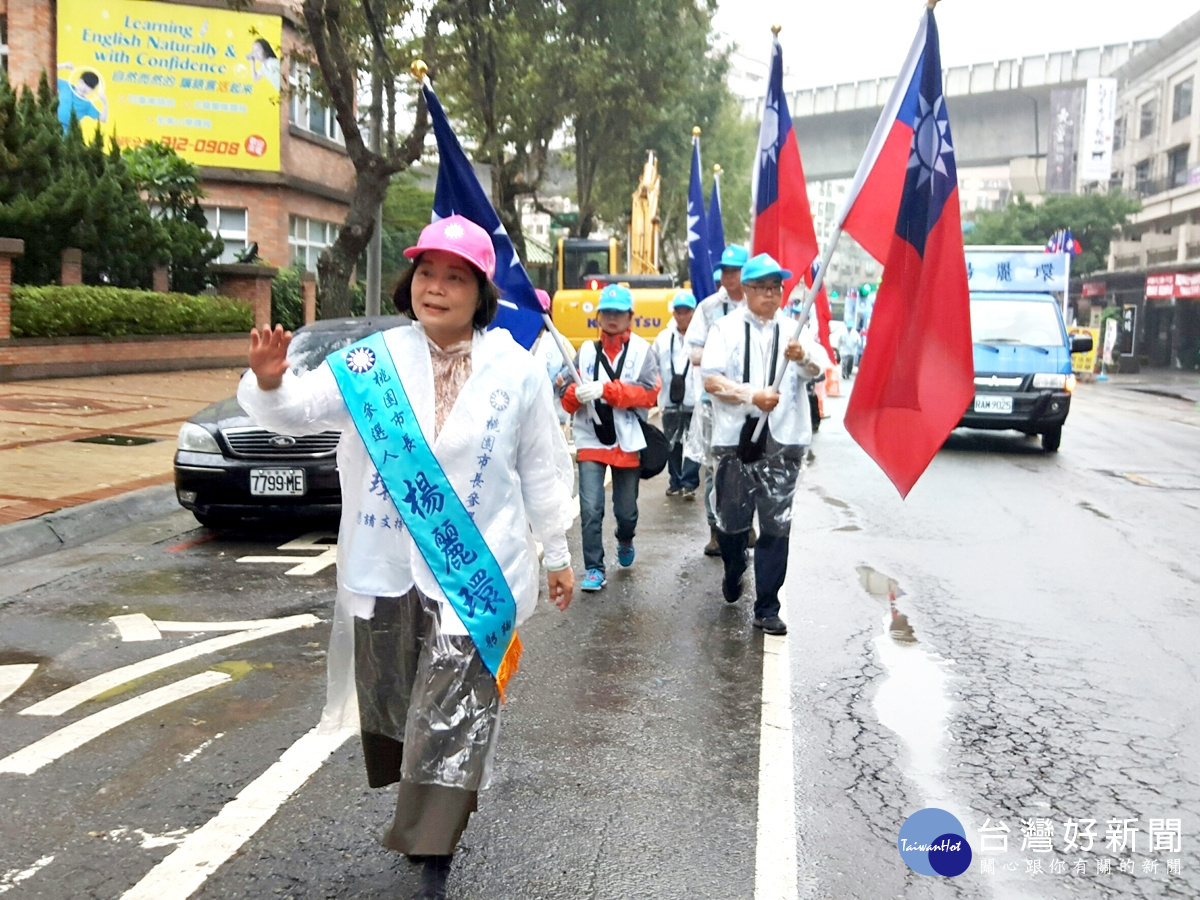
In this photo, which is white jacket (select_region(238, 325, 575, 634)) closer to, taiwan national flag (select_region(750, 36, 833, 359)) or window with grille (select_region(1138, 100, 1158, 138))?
taiwan national flag (select_region(750, 36, 833, 359))

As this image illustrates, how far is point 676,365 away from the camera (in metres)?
9.94

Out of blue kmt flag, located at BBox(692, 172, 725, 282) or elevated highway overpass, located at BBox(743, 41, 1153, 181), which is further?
elevated highway overpass, located at BBox(743, 41, 1153, 181)

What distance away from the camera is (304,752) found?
435 cm

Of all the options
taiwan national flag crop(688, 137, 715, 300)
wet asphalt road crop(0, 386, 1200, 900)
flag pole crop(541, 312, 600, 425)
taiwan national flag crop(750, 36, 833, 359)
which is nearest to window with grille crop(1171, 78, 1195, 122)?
taiwan national flag crop(688, 137, 715, 300)

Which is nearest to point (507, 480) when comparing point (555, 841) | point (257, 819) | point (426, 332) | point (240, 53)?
point (426, 332)

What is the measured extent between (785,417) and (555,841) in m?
3.02

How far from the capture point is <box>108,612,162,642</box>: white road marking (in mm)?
5828

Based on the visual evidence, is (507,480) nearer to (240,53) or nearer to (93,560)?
(93,560)

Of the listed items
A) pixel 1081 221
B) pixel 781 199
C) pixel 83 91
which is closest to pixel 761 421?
pixel 781 199

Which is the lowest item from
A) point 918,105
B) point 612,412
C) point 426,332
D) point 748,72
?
point 612,412

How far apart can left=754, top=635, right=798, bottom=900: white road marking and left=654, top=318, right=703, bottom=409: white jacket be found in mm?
4362

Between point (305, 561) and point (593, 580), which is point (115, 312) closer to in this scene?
point (305, 561)

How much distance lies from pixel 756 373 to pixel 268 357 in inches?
138

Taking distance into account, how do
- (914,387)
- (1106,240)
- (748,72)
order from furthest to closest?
(748,72), (1106,240), (914,387)
